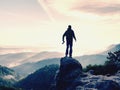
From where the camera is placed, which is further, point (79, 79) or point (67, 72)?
point (67, 72)

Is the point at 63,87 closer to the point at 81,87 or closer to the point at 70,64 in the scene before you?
the point at 70,64

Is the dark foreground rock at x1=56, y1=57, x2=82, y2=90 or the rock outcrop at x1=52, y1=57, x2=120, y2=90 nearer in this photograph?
the rock outcrop at x1=52, y1=57, x2=120, y2=90

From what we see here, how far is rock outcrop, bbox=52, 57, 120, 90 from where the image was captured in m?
27.3

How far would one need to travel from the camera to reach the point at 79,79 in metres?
32.9

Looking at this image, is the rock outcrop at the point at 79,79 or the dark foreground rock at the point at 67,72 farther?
the dark foreground rock at the point at 67,72

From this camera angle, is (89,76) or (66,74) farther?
(66,74)

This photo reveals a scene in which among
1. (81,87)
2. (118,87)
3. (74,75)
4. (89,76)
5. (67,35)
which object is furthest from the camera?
(67,35)

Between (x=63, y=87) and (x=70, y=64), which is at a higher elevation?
(x=70, y=64)

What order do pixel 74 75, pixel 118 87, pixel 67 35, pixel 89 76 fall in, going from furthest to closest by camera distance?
pixel 67 35
pixel 74 75
pixel 89 76
pixel 118 87

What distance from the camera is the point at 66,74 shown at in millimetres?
36469

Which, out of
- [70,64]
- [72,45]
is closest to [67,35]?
[72,45]

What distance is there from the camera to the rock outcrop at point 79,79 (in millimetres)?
27334

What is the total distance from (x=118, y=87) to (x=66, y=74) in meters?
10.8

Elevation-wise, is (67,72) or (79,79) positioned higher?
(67,72)
